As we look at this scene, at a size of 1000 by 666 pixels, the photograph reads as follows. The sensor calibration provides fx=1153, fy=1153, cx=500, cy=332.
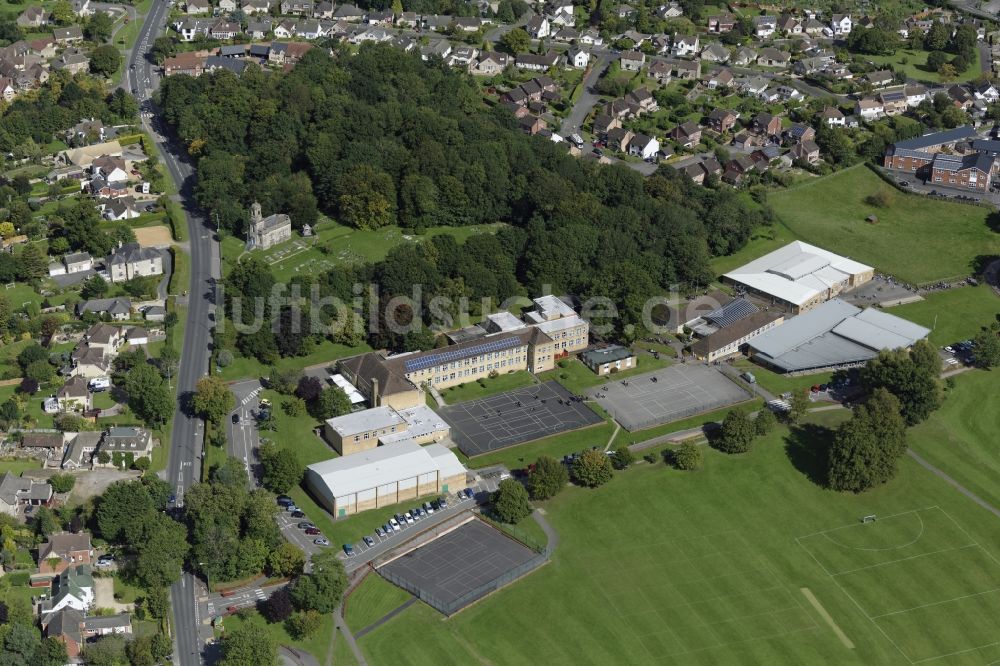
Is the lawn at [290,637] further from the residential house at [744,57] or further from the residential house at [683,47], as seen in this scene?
the residential house at [744,57]

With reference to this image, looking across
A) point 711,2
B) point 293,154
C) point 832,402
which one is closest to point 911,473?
point 832,402

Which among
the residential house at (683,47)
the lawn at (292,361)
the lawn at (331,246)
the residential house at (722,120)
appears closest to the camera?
the lawn at (292,361)

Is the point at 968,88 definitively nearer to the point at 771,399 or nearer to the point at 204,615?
the point at 771,399

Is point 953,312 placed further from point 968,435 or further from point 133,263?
point 133,263

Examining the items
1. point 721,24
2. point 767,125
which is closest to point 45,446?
point 767,125

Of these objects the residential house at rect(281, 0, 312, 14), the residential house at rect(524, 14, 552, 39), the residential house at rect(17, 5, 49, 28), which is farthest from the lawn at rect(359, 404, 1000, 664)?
the residential house at rect(17, 5, 49, 28)

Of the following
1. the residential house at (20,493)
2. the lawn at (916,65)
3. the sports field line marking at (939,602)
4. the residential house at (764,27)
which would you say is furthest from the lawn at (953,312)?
the residential house at (20,493)
